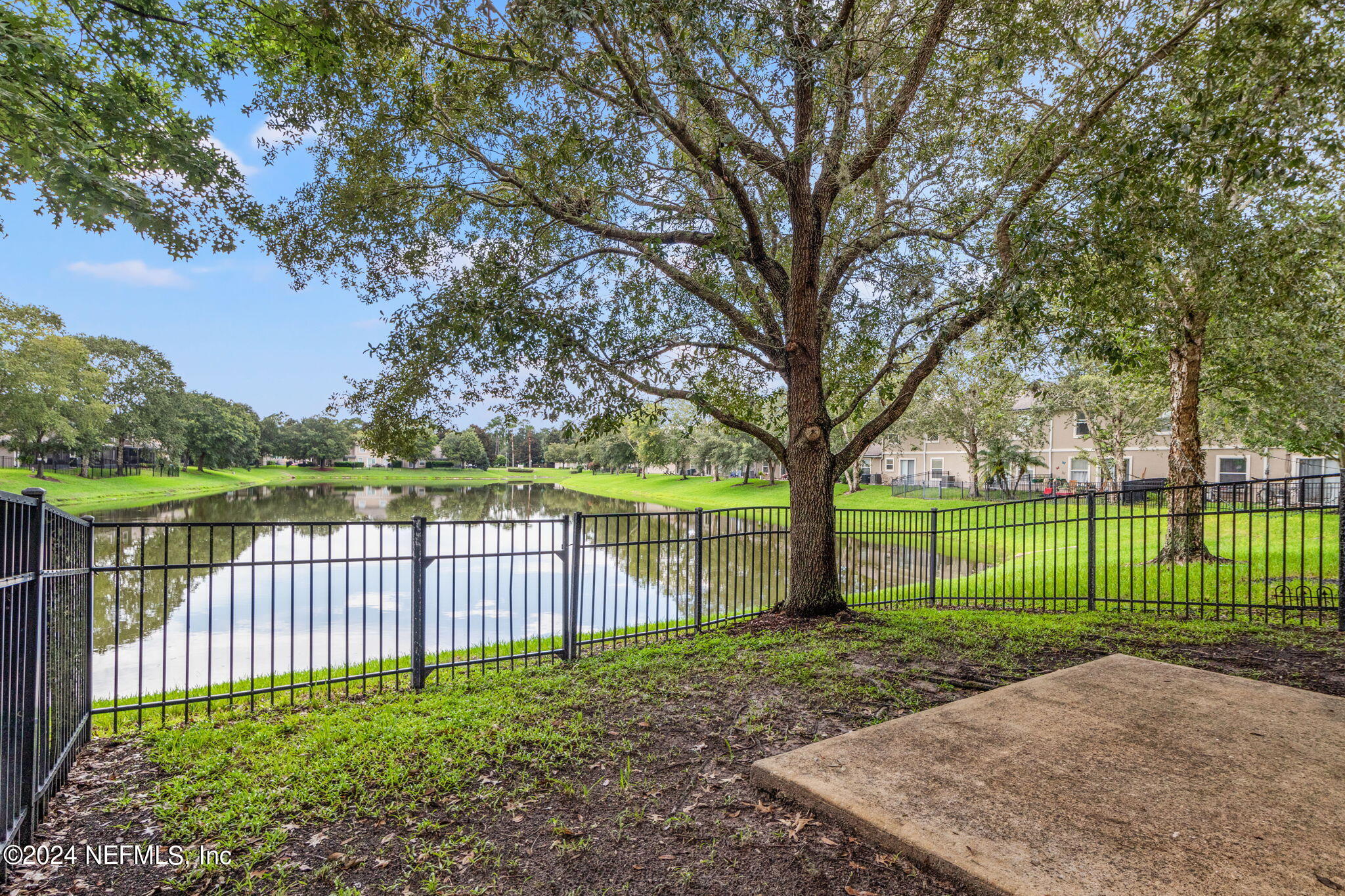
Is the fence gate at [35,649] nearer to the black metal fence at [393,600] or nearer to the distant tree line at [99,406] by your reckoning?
the black metal fence at [393,600]

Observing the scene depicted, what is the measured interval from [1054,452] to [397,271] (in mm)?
41625

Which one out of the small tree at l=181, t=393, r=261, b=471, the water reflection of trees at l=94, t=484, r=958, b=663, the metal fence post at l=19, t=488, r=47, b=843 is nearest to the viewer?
the metal fence post at l=19, t=488, r=47, b=843

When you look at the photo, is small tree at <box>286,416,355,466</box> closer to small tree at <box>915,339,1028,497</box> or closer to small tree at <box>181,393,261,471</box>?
small tree at <box>181,393,261,471</box>

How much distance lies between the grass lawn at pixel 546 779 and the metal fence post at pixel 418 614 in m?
0.23

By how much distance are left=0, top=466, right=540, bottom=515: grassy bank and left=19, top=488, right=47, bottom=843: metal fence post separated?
5649 millimetres

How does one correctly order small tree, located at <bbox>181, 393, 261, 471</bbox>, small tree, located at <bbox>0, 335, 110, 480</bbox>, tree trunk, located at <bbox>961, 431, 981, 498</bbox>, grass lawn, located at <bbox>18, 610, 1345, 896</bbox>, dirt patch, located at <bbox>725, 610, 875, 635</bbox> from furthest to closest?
small tree, located at <bbox>181, 393, 261, 471</bbox>
tree trunk, located at <bbox>961, 431, 981, 498</bbox>
small tree, located at <bbox>0, 335, 110, 480</bbox>
dirt patch, located at <bbox>725, 610, 875, 635</bbox>
grass lawn, located at <bbox>18, 610, 1345, 896</bbox>

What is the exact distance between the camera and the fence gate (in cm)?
262

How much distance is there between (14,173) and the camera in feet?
20.8

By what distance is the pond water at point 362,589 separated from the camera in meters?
5.67

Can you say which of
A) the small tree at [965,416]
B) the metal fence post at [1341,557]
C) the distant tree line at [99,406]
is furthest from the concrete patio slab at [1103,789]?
the small tree at [965,416]

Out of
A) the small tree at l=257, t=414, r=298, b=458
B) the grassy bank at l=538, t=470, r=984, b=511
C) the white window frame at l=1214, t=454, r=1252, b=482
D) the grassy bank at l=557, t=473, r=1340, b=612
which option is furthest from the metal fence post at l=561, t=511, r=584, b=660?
the small tree at l=257, t=414, r=298, b=458

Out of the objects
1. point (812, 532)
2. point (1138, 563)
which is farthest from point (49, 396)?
point (1138, 563)

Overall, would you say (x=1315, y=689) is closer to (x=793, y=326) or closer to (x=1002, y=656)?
(x=1002, y=656)

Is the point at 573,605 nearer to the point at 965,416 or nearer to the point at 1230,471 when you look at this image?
the point at 965,416
